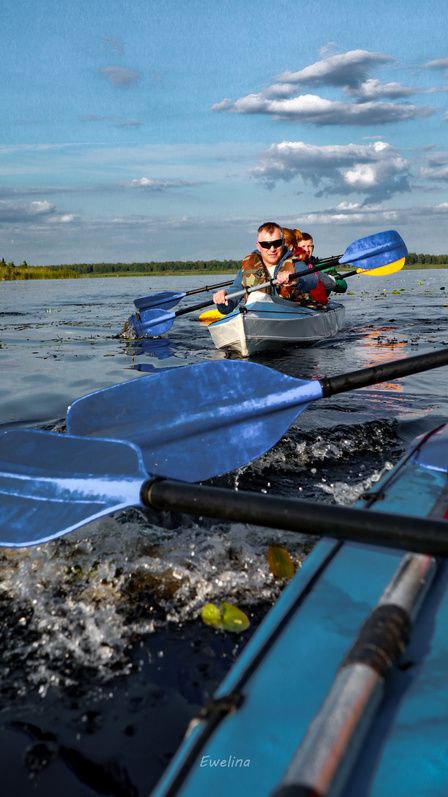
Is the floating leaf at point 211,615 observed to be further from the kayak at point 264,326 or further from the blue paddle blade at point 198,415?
the kayak at point 264,326

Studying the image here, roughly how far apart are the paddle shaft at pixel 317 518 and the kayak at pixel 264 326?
24.4ft

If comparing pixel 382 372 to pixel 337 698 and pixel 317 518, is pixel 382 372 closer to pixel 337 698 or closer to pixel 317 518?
pixel 317 518

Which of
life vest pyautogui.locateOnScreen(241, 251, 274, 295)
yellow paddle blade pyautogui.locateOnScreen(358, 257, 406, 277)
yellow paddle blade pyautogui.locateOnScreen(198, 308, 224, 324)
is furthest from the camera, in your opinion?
yellow paddle blade pyautogui.locateOnScreen(198, 308, 224, 324)

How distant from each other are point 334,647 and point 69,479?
4.24 feet

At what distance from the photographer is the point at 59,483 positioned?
96.9 inches

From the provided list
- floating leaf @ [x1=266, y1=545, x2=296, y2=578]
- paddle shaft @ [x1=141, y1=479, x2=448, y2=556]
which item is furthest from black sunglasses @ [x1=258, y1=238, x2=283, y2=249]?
paddle shaft @ [x1=141, y1=479, x2=448, y2=556]

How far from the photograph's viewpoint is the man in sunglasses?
9.18 m

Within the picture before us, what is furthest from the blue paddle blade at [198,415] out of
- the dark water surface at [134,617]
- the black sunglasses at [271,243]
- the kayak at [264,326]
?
the black sunglasses at [271,243]

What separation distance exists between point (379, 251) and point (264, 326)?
2.13 m

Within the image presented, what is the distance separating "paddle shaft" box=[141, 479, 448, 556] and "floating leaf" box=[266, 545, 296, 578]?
3.48ft

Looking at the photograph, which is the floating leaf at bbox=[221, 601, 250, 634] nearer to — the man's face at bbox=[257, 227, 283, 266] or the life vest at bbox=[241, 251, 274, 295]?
the man's face at bbox=[257, 227, 283, 266]

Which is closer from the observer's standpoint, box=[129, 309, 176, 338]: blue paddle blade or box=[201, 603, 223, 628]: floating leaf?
box=[201, 603, 223, 628]: floating leaf

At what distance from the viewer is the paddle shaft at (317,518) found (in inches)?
62.8

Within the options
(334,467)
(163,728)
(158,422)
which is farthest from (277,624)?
(334,467)
